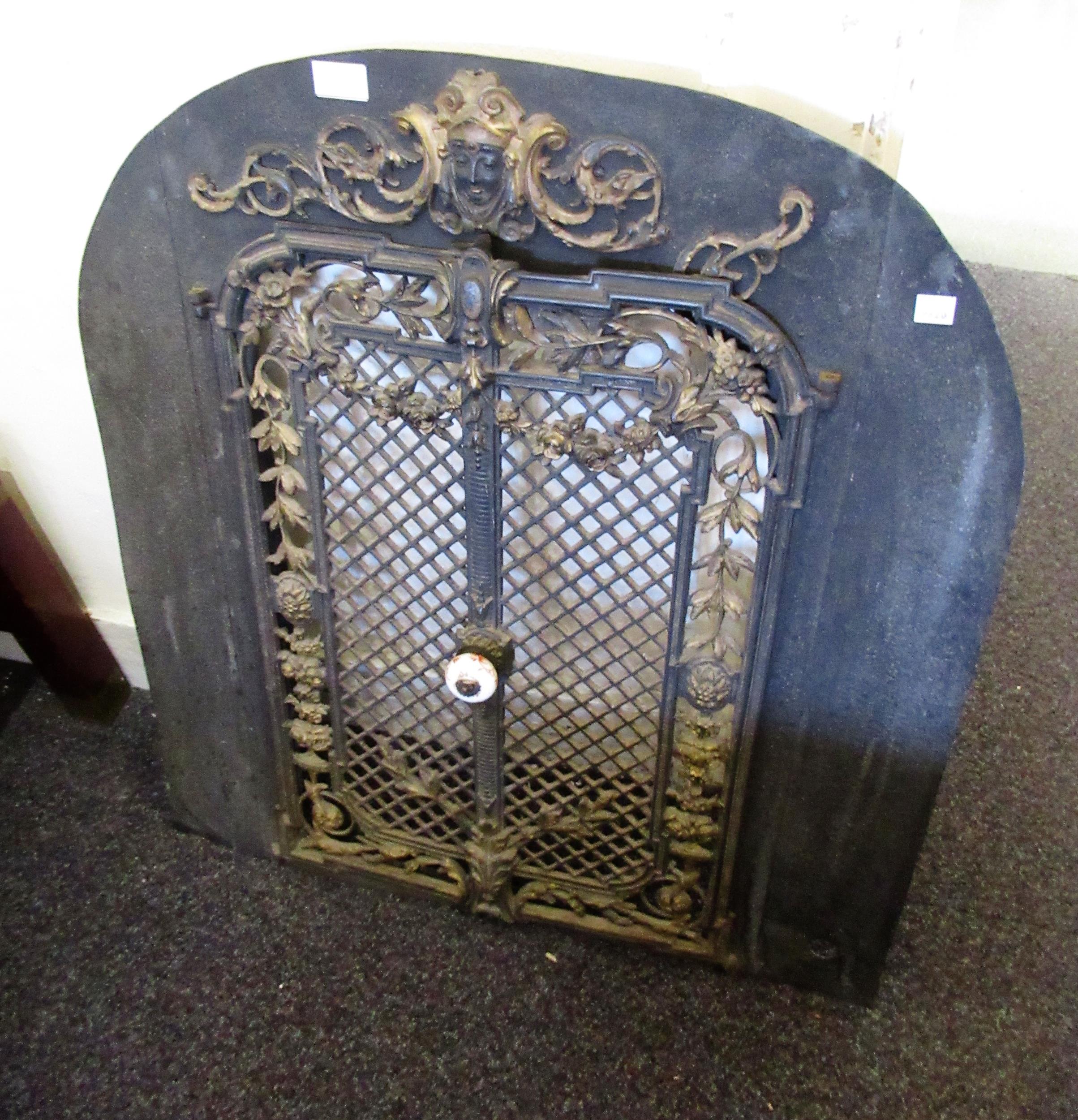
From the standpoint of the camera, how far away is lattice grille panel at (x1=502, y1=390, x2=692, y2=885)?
132 cm

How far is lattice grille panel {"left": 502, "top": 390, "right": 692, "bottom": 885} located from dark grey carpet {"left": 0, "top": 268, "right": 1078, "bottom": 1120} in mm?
218

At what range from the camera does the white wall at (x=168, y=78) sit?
1.10 meters

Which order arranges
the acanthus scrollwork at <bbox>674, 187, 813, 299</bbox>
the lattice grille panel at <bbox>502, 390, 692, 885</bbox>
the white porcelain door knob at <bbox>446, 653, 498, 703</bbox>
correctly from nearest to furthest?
the acanthus scrollwork at <bbox>674, 187, 813, 299</bbox> < the lattice grille panel at <bbox>502, 390, 692, 885</bbox> < the white porcelain door knob at <bbox>446, 653, 498, 703</bbox>

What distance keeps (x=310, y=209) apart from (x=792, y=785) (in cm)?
94

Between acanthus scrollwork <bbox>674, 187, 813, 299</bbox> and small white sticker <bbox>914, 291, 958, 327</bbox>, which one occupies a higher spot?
acanthus scrollwork <bbox>674, 187, 813, 299</bbox>

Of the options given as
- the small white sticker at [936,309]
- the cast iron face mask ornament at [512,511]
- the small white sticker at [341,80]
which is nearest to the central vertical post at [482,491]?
the cast iron face mask ornament at [512,511]

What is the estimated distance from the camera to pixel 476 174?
1.12m

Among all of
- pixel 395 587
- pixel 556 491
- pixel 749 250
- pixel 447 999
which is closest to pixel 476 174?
pixel 749 250

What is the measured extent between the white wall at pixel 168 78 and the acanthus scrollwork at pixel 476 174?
13 cm

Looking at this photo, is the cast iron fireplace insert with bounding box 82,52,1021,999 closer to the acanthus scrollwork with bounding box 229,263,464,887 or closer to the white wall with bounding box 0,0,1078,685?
the acanthus scrollwork with bounding box 229,263,464,887

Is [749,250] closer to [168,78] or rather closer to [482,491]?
[482,491]

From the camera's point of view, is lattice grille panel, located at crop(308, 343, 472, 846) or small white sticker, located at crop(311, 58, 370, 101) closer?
small white sticker, located at crop(311, 58, 370, 101)

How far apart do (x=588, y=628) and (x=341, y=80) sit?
719 mm

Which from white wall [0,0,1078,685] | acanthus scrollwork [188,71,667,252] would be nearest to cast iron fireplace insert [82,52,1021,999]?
acanthus scrollwork [188,71,667,252]
